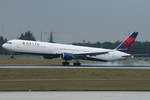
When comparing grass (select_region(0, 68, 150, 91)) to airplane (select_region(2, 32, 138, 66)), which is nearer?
grass (select_region(0, 68, 150, 91))

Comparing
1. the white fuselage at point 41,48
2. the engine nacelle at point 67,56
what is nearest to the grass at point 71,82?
the engine nacelle at point 67,56

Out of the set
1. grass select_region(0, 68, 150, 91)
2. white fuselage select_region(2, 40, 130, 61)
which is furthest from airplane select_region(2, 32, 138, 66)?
grass select_region(0, 68, 150, 91)

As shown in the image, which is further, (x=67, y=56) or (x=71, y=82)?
(x=67, y=56)

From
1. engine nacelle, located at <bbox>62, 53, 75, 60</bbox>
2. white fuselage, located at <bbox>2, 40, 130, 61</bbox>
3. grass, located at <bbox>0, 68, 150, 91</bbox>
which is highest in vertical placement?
white fuselage, located at <bbox>2, 40, 130, 61</bbox>

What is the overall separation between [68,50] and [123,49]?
38.3 feet

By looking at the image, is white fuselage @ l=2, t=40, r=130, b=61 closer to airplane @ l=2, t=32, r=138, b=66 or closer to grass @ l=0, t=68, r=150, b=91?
airplane @ l=2, t=32, r=138, b=66

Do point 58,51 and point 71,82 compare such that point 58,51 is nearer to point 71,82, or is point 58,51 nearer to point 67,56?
point 67,56

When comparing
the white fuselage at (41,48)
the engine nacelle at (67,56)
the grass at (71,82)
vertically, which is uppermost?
the white fuselage at (41,48)

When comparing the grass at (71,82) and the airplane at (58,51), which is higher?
the airplane at (58,51)

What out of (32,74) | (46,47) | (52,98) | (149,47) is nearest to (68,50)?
(46,47)

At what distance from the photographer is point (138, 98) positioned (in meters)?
18.5

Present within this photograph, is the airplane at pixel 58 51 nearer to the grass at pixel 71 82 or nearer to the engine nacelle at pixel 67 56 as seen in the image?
the engine nacelle at pixel 67 56

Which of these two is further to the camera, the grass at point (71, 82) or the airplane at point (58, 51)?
the airplane at point (58, 51)

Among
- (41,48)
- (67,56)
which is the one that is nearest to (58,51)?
(67,56)
